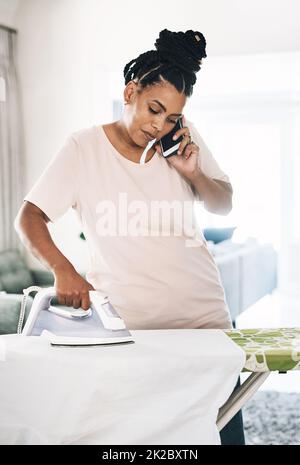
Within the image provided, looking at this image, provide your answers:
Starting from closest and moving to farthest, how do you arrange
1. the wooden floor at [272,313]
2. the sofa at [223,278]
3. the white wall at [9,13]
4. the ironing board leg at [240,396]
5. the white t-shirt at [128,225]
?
the ironing board leg at [240,396]
the white t-shirt at [128,225]
the sofa at [223,278]
the white wall at [9,13]
the wooden floor at [272,313]

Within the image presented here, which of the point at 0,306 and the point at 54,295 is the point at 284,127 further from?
the point at 54,295

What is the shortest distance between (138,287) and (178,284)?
10cm

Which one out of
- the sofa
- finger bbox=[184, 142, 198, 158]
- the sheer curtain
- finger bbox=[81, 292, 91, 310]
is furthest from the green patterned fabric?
the sheer curtain

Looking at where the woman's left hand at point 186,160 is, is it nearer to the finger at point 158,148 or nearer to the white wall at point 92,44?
the finger at point 158,148

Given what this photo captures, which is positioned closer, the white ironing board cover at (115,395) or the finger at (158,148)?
the white ironing board cover at (115,395)

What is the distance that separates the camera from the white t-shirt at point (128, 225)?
142 cm

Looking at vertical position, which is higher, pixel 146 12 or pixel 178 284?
pixel 146 12

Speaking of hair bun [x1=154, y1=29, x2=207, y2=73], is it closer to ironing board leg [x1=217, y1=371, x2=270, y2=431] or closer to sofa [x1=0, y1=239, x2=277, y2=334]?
ironing board leg [x1=217, y1=371, x2=270, y2=431]

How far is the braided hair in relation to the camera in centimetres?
143

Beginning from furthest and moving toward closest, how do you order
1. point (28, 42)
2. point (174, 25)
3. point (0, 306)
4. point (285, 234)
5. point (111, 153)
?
point (285, 234)
point (28, 42)
point (174, 25)
point (0, 306)
point (111, 153)

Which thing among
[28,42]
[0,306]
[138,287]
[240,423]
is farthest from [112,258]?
[28,42]

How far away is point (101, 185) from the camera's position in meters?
1.44

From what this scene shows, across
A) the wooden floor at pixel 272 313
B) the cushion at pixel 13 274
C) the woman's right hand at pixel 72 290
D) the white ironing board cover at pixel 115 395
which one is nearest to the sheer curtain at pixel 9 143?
the cushion at pixel 13 274

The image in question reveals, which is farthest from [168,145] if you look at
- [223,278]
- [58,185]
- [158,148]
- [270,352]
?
[223,278]
